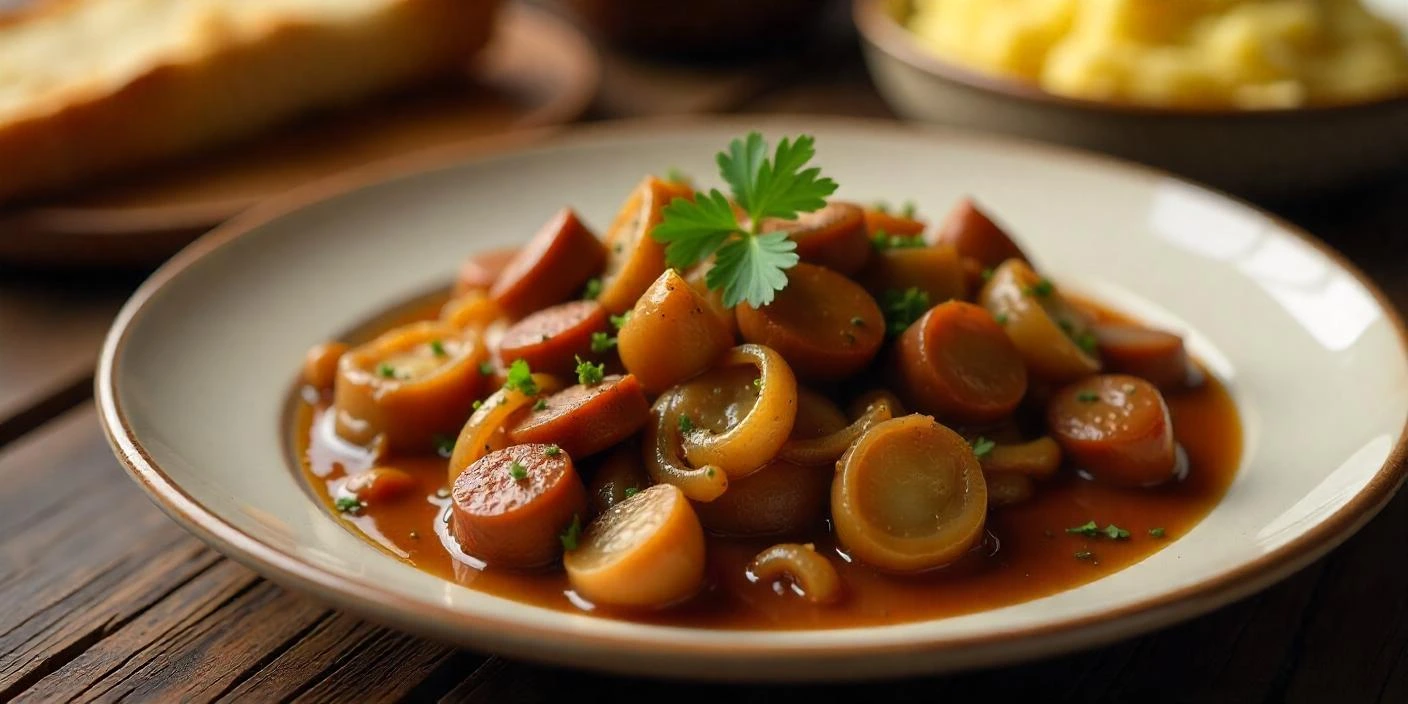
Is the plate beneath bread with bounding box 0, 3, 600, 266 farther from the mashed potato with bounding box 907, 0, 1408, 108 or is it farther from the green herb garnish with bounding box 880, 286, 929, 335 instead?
the green herb garnish with bounding box 880, 286, 929, 335

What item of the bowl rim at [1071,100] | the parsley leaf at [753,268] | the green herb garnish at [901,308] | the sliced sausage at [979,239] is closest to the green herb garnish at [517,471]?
the parsley leaf at [753,268]

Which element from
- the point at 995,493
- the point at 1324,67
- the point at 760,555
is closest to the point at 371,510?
the point at 760,555

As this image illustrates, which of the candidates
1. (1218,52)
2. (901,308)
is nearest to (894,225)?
(901,308)

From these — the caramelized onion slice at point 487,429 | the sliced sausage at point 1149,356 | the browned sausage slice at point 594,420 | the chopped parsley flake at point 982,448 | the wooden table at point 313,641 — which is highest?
the browned sausage slice at point 594,420

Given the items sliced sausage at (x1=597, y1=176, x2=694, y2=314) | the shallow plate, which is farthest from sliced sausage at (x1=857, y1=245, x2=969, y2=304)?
the shallow plate

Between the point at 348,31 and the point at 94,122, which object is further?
the point at 348,31

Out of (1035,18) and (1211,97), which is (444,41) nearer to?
(1035,18)

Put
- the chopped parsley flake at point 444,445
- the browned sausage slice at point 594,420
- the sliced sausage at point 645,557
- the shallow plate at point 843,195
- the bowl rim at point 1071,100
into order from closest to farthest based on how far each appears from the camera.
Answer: the shallow plate at point 843,195, the sliced sausage at point 645,557, the browned sausage slice at point 594,420, the chopped parsley flake at point 444,445, the bowl rim at point 1071,100

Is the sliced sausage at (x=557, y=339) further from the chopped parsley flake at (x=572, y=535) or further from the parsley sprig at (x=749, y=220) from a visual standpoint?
the chopped parsley flake at (x=572, y=535)
